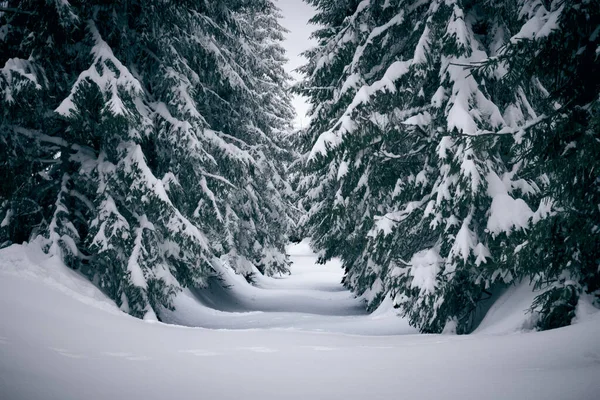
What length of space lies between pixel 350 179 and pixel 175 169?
4.55 m

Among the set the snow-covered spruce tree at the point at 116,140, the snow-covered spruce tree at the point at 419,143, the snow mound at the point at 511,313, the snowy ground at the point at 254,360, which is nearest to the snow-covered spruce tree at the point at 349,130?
the snow-covered spruce tree at the point at 419,143

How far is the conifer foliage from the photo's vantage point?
409 cm

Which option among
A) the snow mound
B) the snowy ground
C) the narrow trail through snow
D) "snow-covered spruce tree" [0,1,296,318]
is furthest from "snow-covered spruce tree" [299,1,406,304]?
the snowy ground

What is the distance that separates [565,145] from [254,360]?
4.26m

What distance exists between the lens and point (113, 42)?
862 centimetres

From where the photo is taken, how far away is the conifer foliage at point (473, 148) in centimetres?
409

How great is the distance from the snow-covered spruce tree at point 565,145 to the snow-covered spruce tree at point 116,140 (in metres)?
6.51

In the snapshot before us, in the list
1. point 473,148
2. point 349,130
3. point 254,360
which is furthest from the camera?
point 349,130

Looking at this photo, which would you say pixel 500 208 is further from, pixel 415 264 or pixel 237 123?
pixel 237 123

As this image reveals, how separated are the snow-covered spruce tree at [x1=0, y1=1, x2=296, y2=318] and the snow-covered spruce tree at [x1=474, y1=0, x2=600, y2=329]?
651cm

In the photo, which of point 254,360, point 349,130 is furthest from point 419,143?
point 254,360

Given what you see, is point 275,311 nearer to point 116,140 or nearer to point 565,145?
point 116,140

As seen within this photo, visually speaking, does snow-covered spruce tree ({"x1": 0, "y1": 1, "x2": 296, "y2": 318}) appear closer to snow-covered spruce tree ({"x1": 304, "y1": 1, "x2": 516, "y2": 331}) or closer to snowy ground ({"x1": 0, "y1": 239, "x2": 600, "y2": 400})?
snowy ground ({"x1": 0, "y1": 239, "x2": 600, "y2": 400})

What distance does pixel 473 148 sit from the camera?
4.63 m
